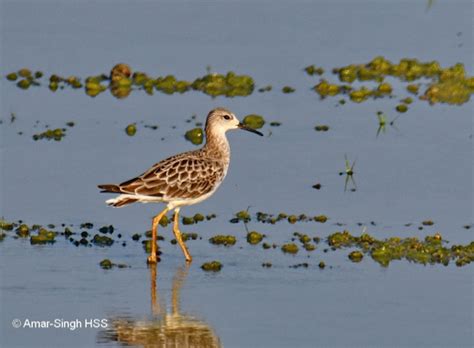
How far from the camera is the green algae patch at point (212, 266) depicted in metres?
15.6

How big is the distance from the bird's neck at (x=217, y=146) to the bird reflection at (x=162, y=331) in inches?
134

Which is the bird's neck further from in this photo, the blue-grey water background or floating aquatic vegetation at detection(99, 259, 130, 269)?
floating aquatic vegetation at detection(99, 259, 130, 269)

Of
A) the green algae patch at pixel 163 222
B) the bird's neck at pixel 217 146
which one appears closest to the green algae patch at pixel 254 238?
the bird's neck at pixel 217 146

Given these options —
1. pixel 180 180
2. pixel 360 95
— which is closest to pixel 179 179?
pixel 180 180

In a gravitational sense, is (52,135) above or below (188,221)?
above

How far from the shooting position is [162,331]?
44.5 feet

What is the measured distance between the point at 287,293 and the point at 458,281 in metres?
1.96

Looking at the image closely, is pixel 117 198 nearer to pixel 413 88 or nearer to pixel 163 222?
pixel 163 222

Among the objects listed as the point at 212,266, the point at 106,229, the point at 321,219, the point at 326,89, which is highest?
the point at 326,89

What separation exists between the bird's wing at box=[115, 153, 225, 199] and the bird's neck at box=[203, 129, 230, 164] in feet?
0.78

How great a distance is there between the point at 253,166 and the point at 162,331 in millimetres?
6560

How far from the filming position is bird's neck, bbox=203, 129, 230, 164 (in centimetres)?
1730

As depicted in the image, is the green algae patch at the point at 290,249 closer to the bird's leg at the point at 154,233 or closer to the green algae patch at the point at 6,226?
the bird's leg at the point at 154,233

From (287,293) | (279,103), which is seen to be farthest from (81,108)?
(287,293)
